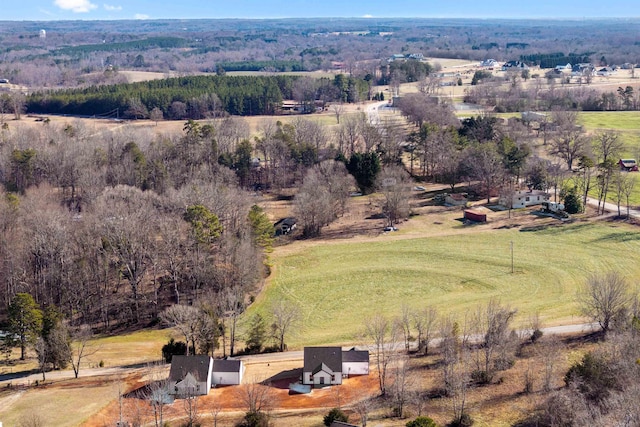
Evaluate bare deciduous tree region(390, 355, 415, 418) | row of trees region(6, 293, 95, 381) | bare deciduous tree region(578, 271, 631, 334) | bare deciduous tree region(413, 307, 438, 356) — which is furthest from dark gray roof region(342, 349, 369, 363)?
row of trees region(6, 293, 95, 381)

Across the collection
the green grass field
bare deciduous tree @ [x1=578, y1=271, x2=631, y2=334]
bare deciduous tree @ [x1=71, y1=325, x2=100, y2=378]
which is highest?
the green grass field

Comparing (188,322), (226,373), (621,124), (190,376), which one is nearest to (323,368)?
(226,373)

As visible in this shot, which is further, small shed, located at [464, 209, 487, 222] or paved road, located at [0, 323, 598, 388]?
small shed, located at [464, 209, 487, 222]

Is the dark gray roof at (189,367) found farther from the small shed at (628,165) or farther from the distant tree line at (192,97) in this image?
the distant tree line at (192,97)

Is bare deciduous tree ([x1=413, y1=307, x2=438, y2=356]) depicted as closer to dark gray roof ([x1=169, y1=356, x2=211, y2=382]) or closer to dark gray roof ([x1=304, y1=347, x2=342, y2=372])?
dark gray roof ([x1=304, y1=347, x2=342, y2=372])

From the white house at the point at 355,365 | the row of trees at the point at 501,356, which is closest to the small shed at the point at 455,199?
the row of trees at the point at 501,356

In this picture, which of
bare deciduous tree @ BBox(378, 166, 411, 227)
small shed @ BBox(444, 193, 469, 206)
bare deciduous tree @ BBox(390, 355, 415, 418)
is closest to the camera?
bare deciduous tree @ BBox(390, 355, 415, 418)
